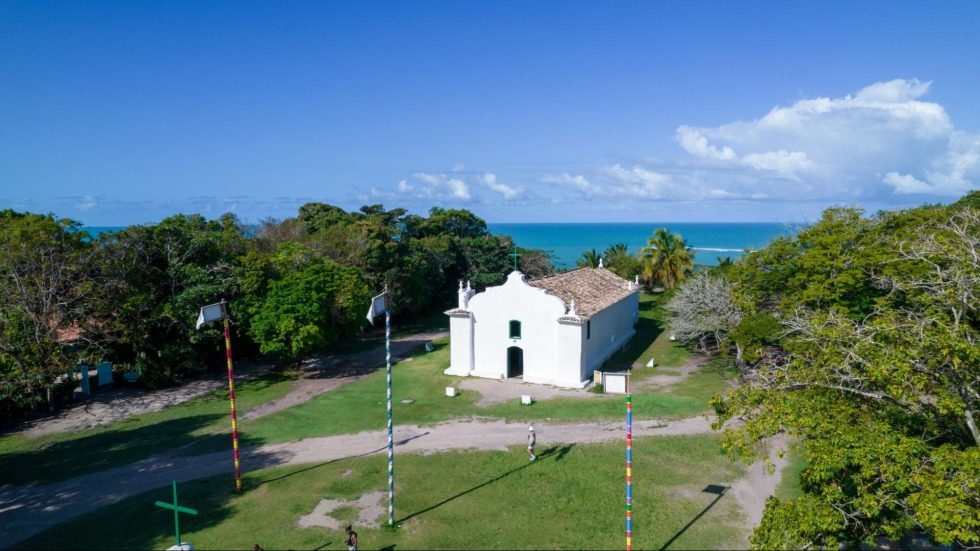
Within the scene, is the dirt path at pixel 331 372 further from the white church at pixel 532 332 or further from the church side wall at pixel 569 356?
the church side wall at pixel 569 356

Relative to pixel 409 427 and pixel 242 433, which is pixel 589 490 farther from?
pixel 242 433

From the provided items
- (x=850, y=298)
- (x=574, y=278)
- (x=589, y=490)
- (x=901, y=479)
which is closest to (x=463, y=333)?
(x=574, y=278)

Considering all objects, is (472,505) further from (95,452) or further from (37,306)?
(37,306)

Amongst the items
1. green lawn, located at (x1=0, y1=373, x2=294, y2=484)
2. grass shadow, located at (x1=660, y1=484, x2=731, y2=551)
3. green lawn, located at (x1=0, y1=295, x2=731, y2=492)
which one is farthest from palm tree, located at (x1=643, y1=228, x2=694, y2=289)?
green lawn, located at (x1=0, y1=373, x2=294, y2=484)

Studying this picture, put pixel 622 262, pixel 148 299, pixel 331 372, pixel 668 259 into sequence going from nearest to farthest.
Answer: pixel 148 299, pixel 331 372, pixel 668 259, pixel 622 262

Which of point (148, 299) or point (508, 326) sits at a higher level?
point (148, 299)

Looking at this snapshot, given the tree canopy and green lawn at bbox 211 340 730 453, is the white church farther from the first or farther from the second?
the tree canopy

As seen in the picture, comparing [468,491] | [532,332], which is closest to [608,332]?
[532,332]
